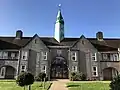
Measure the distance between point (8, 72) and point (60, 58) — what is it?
40.0 feet

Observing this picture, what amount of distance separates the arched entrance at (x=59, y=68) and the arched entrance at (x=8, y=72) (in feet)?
29.2

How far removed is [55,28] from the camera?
45.8 meters

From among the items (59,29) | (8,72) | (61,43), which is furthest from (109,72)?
(8,72)

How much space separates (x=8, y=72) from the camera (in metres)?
39.1

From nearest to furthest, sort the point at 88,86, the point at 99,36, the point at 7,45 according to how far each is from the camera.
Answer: the point at 88,86 < the point at 7,45 < the point at 99,36

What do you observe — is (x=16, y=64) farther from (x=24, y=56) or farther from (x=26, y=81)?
(x=26, y=81)

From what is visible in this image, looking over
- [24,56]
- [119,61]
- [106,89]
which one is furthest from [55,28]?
[106,89]

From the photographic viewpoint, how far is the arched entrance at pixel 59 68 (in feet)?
127

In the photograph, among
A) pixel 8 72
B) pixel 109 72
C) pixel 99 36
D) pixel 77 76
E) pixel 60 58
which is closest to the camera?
pixel 77 76

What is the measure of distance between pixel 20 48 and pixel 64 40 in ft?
36.2

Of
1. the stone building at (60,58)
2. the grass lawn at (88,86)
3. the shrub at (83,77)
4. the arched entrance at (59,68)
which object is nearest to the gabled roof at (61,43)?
the stone building at (60,58)

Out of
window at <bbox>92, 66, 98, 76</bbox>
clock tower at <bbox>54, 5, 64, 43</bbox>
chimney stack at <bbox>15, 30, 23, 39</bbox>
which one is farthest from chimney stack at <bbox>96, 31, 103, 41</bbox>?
chimney stack at <bbox>15, 30, 23, 39</bbox>

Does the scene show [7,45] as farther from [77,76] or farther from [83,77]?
[83,77]

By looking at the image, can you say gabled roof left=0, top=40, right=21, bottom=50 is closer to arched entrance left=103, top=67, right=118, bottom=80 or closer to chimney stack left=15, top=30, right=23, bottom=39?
chimney stack left=15, top=30, right=23, bottom=39
